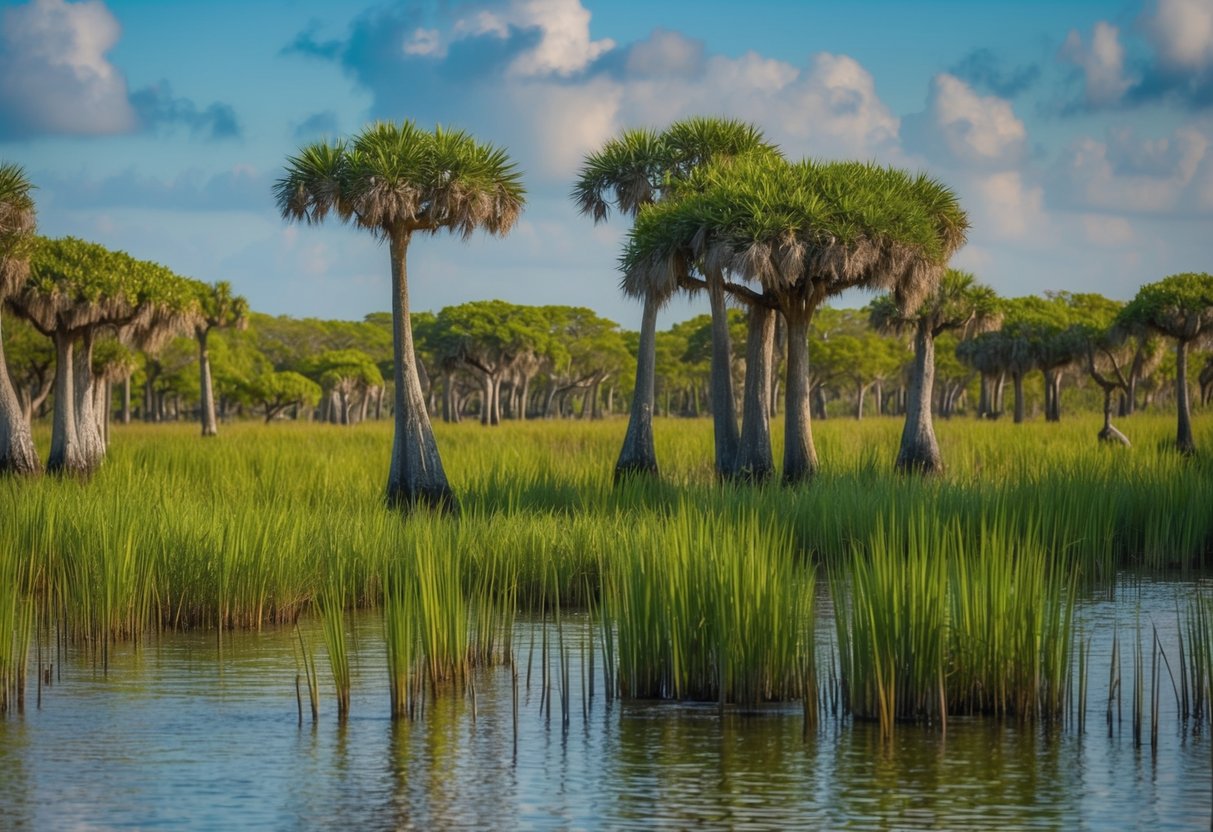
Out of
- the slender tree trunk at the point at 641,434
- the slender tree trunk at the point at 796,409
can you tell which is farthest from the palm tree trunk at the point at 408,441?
the slender tree trunk at the point at 796,409

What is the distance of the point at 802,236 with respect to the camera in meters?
22.8

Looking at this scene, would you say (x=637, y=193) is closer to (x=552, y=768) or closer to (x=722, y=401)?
(x=722, y=401)

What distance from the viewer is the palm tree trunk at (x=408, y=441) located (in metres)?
21.0

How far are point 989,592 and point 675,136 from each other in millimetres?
20910

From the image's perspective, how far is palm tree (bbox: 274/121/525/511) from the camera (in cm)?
2088

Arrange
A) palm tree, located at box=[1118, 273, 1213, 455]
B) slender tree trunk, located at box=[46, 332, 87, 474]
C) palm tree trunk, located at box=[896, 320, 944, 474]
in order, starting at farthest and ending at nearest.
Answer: palm tree, located at box=[1118, 273, 1213, 455] < palm tree trunk, located at box=[896, 320, 944, 474] < slender tree trunk, located at box=[46, 332, 87, 474]

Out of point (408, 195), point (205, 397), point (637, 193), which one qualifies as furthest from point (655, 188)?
point (205, 397)

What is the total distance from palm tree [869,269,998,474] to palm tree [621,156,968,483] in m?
3.77

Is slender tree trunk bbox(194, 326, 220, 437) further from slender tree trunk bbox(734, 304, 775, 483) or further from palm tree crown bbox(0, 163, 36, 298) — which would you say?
slender tree trunk bbox(734, 304, 775, 483)

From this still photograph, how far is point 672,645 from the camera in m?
9.21

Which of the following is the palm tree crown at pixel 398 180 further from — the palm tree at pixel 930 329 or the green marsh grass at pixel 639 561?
the palm tree at pixel 930 329

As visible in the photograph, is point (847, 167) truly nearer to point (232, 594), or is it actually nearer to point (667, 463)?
point (667, 463)

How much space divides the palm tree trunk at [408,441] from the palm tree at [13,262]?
23.9 ft

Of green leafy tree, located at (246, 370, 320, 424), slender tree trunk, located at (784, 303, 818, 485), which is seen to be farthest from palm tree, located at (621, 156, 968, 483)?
green leafy tree, located at (246, 370, 320, 424)
